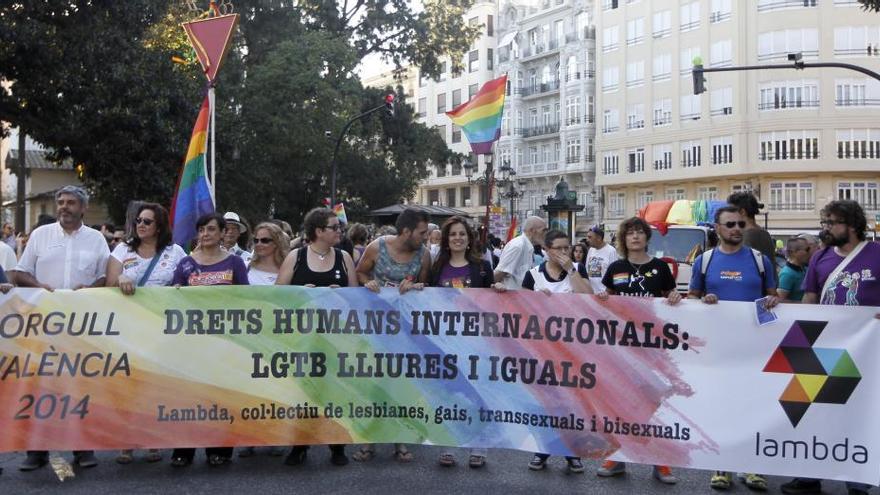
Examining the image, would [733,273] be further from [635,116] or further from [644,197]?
[635,116]

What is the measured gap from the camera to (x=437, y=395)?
19.4ft

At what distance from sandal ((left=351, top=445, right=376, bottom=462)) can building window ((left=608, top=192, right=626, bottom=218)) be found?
5246cm

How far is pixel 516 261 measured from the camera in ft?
26.5

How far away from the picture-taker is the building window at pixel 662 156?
176 ft

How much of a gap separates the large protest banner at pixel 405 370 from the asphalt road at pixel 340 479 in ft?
0.77

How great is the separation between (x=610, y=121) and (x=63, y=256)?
179 ft

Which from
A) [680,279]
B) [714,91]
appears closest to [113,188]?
[680,279]

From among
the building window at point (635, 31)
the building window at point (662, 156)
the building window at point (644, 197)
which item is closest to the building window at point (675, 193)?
the building window at point (644, 197)

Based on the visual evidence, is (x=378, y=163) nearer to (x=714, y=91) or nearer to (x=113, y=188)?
(x=113, y=188)

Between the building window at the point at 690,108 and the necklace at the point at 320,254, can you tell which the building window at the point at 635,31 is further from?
the necklace at the point at 320,254

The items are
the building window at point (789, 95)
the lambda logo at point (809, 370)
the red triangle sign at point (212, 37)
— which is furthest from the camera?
the building window at point (789, 95)

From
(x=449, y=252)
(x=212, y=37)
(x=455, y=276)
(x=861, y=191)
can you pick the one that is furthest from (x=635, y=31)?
(x=455, y=276)

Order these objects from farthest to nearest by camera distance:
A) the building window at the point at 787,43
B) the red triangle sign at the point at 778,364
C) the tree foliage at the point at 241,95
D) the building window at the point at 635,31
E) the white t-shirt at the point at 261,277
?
the building window at the point at 635,31, the building window at the point at 787,43, the tree foliage at the point at 241,95, the white t-shirt at the point at 261,277, the red triangle sign at the point at 778,364

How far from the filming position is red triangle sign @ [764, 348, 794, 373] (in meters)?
5.51
